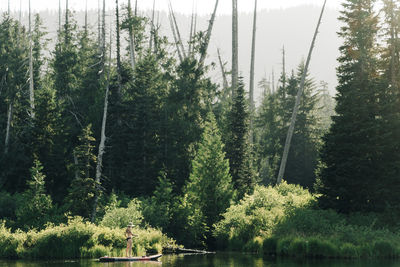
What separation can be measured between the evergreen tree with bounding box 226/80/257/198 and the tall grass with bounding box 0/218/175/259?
1369cm

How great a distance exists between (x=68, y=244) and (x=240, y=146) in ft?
55.1

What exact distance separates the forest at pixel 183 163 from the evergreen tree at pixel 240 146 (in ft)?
0.31

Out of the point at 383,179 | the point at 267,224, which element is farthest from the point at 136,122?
the point at 383,179

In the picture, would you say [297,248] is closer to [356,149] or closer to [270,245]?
[270,245]

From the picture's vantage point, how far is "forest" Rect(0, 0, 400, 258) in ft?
94.6

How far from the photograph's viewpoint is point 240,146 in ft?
131

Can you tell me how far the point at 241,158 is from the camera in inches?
1580

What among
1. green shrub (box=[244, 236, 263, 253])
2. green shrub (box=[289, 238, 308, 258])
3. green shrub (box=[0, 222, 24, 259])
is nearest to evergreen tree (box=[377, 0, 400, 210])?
green shrub (box=[289, 238, 308, 258])

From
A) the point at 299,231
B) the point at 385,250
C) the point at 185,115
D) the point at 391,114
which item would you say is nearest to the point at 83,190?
the point at 185,115

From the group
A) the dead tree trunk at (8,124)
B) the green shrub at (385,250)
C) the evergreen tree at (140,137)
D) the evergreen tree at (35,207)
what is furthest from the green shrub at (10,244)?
the dead tree trunk at (8,124)

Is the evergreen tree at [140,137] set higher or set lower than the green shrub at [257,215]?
higher

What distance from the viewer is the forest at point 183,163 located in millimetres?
28828

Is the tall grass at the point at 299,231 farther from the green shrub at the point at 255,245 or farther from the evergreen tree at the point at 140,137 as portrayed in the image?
the evergreen tree at the point at 140,137

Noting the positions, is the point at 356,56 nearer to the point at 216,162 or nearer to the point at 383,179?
the point at 383,179
